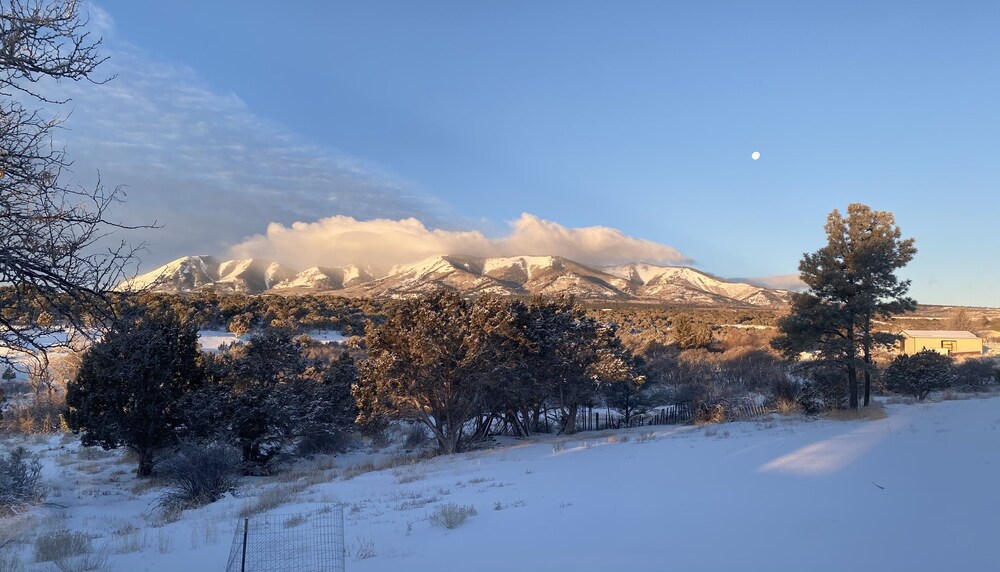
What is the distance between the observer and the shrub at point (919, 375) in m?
31.6

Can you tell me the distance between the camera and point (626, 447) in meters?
17.7

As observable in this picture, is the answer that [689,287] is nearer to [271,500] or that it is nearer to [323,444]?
[323,444]

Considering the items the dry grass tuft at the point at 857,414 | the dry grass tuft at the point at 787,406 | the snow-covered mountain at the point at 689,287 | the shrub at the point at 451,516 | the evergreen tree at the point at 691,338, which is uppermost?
the snow-covered mountain at the point at 689,287

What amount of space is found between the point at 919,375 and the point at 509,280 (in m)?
85.8

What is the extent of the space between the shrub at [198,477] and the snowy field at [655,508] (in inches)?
24.3

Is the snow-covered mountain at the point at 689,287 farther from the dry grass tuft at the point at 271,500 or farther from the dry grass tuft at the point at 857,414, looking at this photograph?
the dry grass tuft at the point at 271,500

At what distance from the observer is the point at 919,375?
31.8 meters

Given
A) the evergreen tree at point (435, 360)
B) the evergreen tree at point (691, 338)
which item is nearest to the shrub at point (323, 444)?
the evergreen tree at point (435, 360)

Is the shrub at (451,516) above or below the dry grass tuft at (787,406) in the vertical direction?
above

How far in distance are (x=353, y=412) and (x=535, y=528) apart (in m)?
17.1

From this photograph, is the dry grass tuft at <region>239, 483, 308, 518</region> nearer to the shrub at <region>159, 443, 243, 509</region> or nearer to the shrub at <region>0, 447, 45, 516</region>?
the shrub at <region>159, 443, 243, 509</region>

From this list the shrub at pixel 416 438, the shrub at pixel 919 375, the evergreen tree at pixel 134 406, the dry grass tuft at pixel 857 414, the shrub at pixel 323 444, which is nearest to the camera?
the evergreen tree at pixel 134 406

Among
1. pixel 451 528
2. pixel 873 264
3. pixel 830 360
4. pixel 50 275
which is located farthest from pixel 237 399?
pixel 873 264

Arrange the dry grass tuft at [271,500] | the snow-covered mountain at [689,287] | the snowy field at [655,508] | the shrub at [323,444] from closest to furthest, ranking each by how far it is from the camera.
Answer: the snowy field at [655,508]
the dry grass tuft at [271,500]
the shrub at [323,444]
the snow-covered mountain at [689,287]
